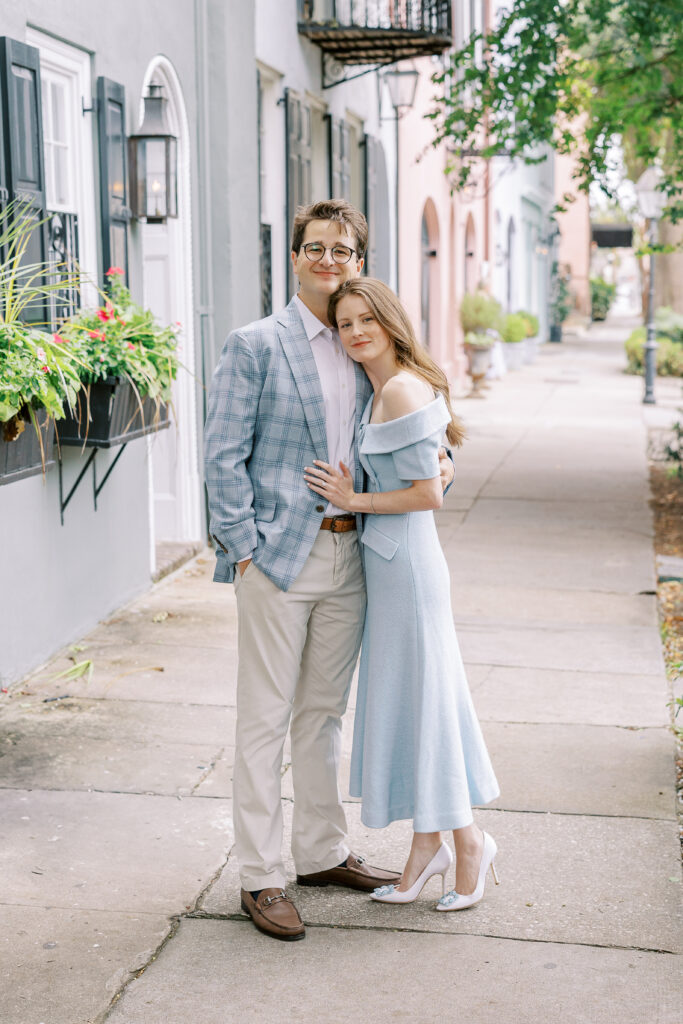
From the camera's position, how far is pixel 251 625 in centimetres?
355

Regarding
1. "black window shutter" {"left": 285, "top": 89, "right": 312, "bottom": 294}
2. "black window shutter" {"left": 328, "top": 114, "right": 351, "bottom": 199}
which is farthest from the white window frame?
"black window shutter" {"left": 328, "top": 114, "right": 351, "bottom": 199}

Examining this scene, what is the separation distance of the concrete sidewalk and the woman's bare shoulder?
4.76ft

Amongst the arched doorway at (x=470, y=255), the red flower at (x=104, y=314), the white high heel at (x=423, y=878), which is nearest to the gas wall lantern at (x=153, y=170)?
the red flower at (x=104, y=314)

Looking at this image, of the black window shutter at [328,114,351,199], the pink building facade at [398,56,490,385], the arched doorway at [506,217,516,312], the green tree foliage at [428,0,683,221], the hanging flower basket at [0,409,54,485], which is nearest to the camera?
the hanging flower basket at [0,409,54,485]

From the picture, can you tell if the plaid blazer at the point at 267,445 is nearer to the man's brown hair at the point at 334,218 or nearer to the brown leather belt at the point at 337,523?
the brown leather belt at the point at 337,523

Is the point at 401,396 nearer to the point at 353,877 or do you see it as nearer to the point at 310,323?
the point at 310,323

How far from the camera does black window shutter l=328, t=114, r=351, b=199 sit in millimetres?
11758

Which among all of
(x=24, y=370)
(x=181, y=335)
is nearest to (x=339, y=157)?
(x=181, y=335)

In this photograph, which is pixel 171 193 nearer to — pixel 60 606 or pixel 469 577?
pixel 60 606

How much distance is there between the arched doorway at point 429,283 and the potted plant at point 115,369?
1366 cm

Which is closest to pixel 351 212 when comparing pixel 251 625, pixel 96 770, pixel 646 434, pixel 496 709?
pixel 251 625

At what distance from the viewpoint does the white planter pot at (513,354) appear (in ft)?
87.4

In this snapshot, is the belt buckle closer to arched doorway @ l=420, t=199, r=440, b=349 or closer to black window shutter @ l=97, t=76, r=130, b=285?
black window shutter @ l=97, t=76, r=130, b=285

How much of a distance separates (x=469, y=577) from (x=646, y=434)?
318 inches
